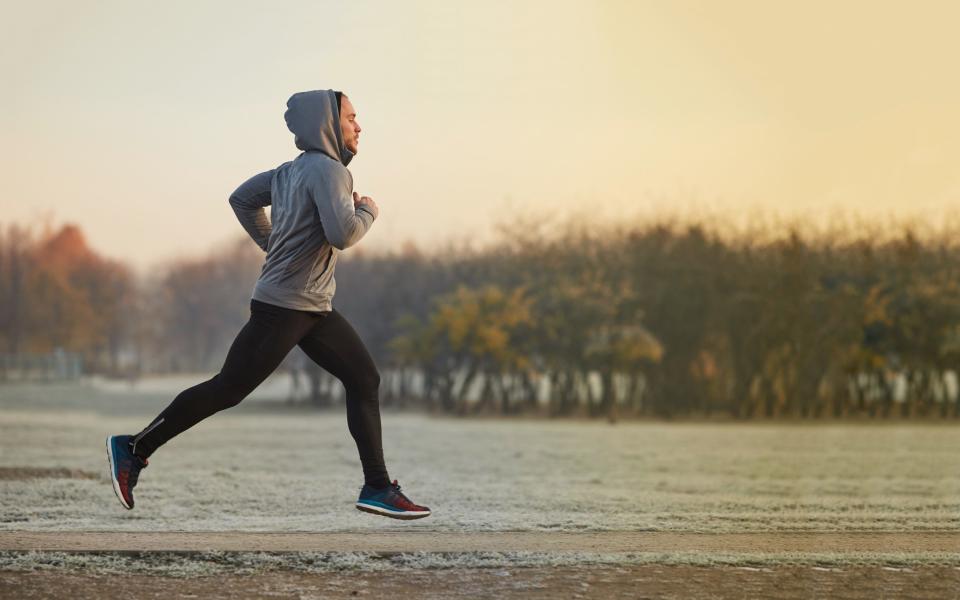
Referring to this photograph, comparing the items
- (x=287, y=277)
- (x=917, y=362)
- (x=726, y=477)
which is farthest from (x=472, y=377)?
(x=287, y=277)

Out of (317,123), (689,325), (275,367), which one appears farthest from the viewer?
(689,325)

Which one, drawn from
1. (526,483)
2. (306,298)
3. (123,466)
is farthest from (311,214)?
(526,483)

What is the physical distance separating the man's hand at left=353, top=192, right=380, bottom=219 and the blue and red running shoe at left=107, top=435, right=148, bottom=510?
167 cm

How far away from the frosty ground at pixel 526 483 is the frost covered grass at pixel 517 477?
28 mm

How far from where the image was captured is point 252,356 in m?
6.24

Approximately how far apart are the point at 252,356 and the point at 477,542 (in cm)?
180

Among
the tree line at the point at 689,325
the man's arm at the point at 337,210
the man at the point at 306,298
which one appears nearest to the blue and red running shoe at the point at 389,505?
the man at the point at 306,298

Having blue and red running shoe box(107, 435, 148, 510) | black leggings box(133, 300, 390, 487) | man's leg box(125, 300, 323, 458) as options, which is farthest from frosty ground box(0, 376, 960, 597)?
man's leg box(125, 300, 323, 458)

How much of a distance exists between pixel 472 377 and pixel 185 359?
4514cm

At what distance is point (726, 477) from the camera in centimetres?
1254

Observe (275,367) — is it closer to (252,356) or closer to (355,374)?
(252,356)

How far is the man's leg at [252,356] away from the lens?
621 centimetres

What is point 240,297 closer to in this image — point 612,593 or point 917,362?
point 917,362

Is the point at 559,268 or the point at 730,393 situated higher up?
the point at 559,268
